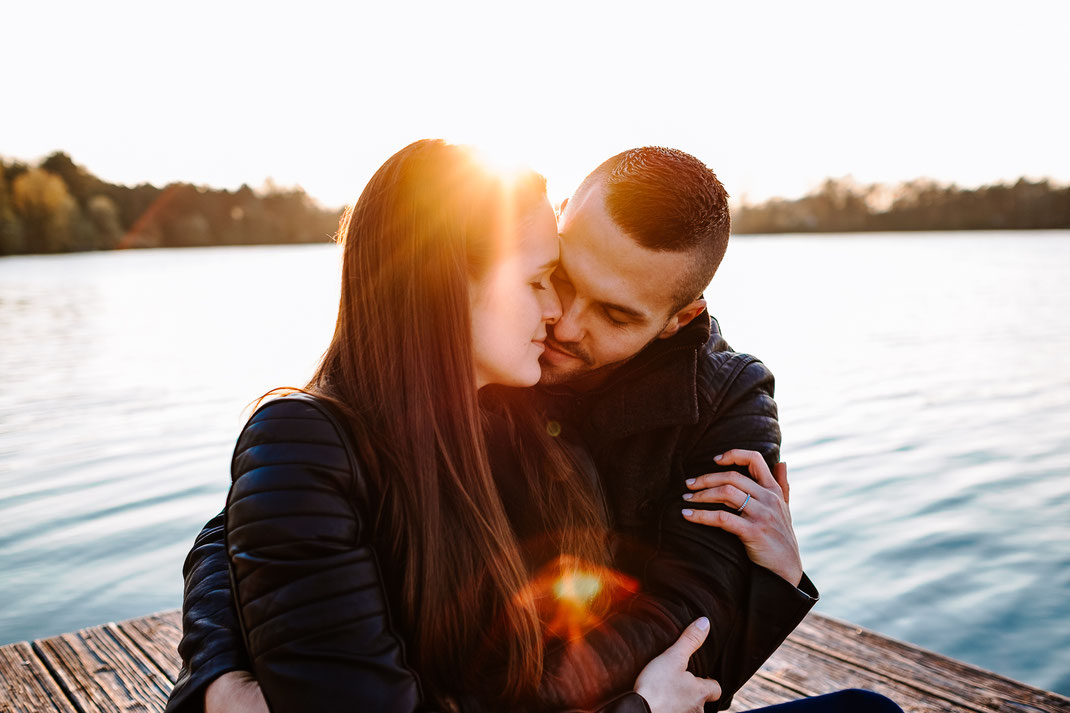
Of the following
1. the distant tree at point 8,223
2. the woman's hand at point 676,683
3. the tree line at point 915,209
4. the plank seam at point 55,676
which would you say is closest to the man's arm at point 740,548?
the woman's hand at point 676,683

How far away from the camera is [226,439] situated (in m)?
9.68

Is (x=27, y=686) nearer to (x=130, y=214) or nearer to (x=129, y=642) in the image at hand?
(x=129, y=642)

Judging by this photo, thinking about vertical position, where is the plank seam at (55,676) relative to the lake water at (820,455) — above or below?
above

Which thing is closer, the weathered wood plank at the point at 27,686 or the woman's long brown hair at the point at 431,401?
the woman's long brown hair at the point at 431,401

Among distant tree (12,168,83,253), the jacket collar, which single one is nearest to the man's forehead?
the jacket collar

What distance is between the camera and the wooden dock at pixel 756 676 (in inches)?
119

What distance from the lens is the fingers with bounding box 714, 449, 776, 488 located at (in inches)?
83.1

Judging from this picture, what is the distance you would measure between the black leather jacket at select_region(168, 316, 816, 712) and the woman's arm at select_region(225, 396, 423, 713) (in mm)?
51

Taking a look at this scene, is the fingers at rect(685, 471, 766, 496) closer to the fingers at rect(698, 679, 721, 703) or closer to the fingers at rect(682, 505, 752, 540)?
the fingers at rect(682, 505, 752, 540)

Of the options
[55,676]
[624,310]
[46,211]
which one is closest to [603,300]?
[624,310]

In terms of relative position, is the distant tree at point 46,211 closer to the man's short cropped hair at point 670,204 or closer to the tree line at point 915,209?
the tree line at point 915,209

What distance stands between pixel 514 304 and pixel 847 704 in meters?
1.19

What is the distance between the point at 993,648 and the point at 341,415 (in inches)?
219

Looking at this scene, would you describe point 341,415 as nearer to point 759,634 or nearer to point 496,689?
point 496,689
